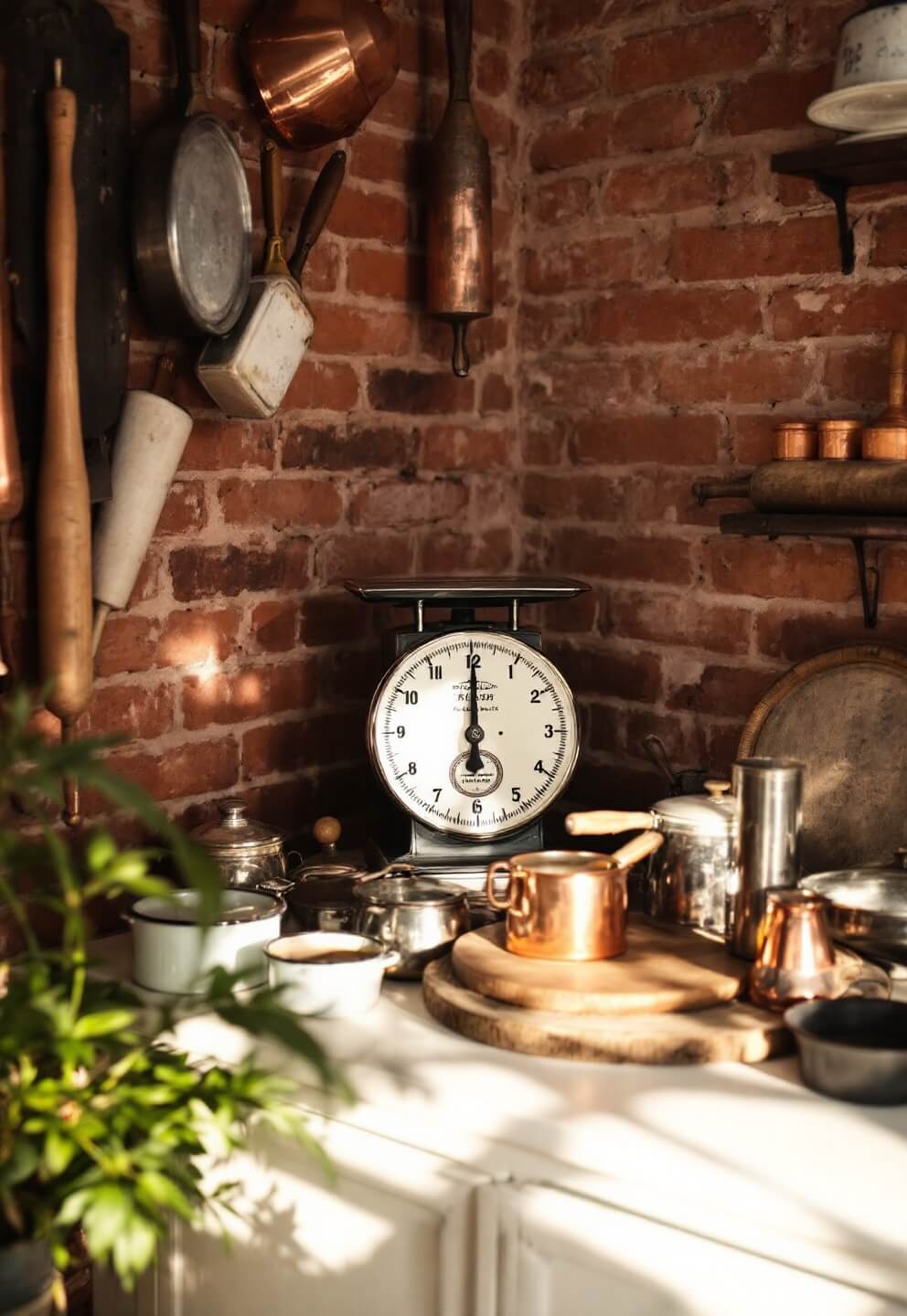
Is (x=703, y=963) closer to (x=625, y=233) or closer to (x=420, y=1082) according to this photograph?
(x=420, y=1082)

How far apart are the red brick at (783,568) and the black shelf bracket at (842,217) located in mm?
370

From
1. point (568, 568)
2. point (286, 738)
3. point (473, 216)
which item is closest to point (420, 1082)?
point (286, 738)

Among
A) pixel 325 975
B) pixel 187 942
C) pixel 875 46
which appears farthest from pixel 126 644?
pixel 875 46

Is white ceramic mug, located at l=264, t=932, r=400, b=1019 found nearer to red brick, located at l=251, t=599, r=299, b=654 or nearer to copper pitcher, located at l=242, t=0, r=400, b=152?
red brick, located at l=251, t=599, r=299, b=654

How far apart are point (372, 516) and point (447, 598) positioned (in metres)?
0.37

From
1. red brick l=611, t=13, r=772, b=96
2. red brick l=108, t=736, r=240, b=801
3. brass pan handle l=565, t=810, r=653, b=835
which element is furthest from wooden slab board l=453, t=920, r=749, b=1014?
red brick l=611, t=13, r=772, b=96

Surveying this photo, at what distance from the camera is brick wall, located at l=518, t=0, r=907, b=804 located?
77.6 inches

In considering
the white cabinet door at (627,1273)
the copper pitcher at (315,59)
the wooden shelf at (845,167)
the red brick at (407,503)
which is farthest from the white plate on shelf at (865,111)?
the white cabinet door at (627,1273)

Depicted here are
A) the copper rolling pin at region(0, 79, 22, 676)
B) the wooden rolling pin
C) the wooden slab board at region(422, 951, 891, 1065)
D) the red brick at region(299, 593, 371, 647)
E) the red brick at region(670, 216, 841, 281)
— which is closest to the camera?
the wooden slab board at region(422, 951, 891, 1065)

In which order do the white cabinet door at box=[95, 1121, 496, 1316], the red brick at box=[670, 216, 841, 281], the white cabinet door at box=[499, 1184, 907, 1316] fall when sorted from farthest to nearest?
the red brick at box=[670, 216, 841, 281] < the white cabinet door at box=[95, 1121, 496, 1316] < the white cabinet door at box=[499, 1184, 907, 1316]

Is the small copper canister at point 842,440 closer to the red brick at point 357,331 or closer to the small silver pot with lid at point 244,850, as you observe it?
the red brick at point 357,331

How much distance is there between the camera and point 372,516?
2166mm

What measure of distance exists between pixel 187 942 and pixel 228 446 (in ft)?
2.24

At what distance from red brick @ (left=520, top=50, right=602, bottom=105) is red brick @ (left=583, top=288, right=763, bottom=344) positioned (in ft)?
1.05
